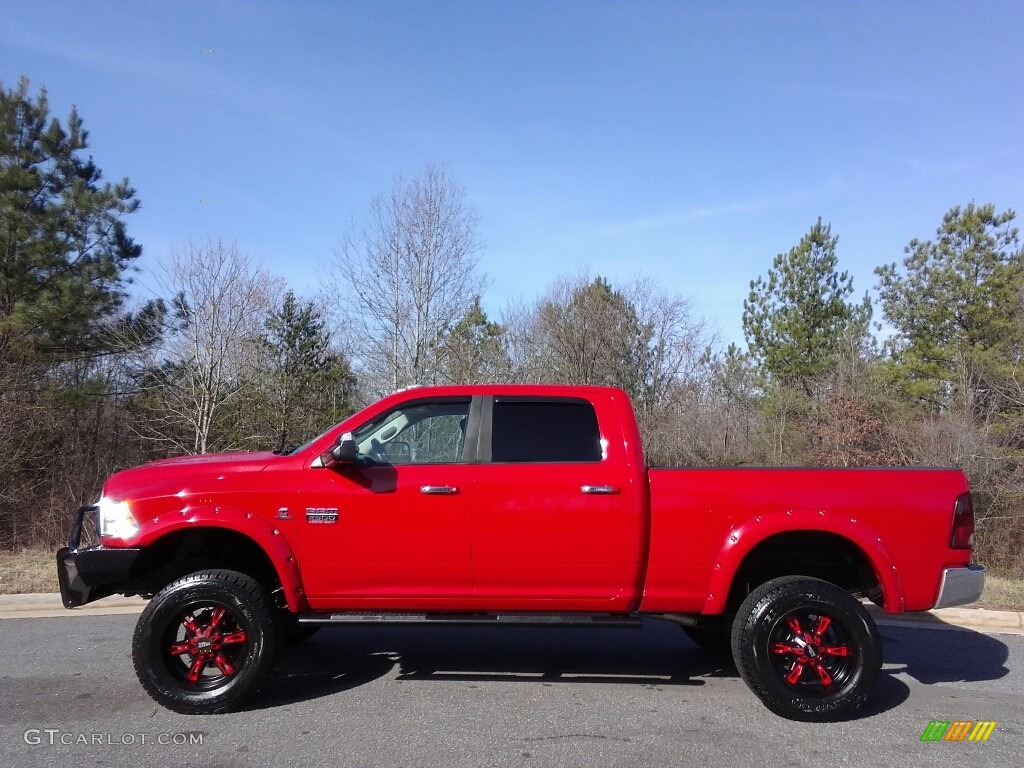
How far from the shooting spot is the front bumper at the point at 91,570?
15.9 ft

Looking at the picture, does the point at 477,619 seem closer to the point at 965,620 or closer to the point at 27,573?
the point at 965,620

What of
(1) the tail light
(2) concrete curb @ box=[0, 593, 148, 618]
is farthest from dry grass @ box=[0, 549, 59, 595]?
(1) the tail light

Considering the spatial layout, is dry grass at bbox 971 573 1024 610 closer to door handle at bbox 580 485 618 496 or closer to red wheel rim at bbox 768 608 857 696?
red wheel rim at bbox 768 608 857 696

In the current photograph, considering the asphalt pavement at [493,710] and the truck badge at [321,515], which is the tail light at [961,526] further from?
the truck badge at [321,515]

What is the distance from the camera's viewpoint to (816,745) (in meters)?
4.38

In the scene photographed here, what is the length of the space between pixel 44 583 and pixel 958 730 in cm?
873

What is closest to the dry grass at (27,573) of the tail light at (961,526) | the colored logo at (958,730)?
the colored logo at (958,730)

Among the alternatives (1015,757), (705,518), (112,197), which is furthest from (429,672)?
(112,197)

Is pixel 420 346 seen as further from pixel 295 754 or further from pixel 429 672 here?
pixel 295 754

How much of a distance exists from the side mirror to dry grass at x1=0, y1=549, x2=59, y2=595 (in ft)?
17.2

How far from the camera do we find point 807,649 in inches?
188

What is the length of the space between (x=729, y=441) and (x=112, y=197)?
1571 cm

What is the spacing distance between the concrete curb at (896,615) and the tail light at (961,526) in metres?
2.74

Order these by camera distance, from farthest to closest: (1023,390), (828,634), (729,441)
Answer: (729,441)
(1023,390)
(828,634)
